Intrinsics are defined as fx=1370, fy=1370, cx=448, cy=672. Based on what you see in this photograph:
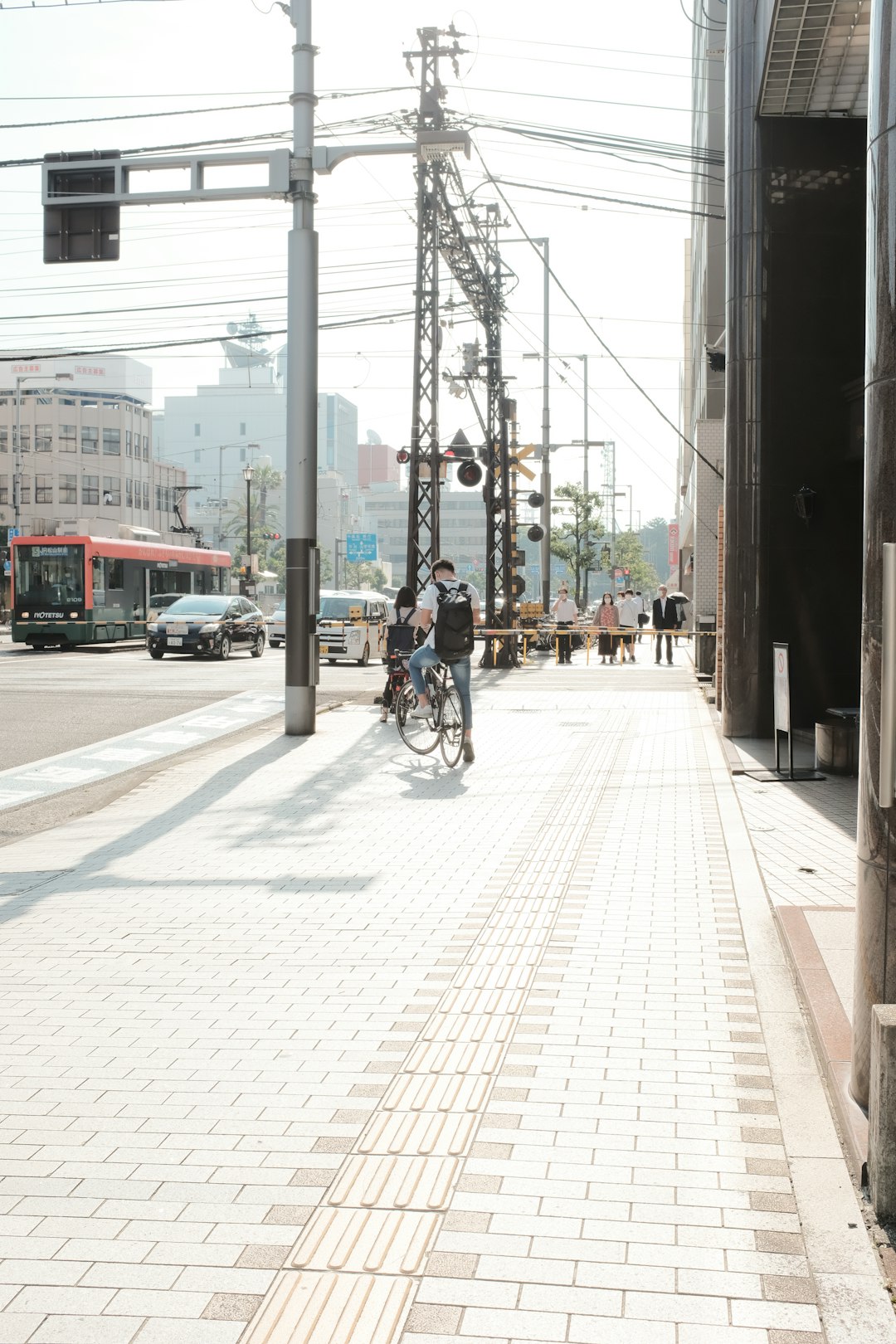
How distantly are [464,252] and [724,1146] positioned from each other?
23751 millimetres

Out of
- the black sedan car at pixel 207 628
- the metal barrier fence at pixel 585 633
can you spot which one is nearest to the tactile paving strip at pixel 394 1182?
the metal barrier fence at pixel 585 633

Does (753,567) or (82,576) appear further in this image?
(82,576)

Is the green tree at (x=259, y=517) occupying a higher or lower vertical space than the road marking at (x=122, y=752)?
higher

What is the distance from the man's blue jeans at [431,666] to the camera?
12.9m

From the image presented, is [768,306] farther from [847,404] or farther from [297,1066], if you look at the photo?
[297,1066]

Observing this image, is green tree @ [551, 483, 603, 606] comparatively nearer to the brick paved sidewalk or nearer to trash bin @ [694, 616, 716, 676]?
trash bin @ [694, 616, 716, 676]

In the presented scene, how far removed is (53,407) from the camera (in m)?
102

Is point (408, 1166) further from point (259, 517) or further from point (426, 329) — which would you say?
point (259, 517)

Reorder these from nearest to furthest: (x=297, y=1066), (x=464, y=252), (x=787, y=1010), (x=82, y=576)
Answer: (x=297, y=1066) < (x=787, y=1010) < (x=464, y=252) < (x=82, y=576)

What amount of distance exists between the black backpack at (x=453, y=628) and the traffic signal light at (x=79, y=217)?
6315mm

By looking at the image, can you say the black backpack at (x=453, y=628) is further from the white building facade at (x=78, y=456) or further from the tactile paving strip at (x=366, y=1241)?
the white building facade at (x=78, y=456)

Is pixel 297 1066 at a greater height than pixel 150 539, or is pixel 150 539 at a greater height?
pixel 150 539

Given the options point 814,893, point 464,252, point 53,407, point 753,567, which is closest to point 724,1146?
point 814,893

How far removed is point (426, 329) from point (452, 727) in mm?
12648
